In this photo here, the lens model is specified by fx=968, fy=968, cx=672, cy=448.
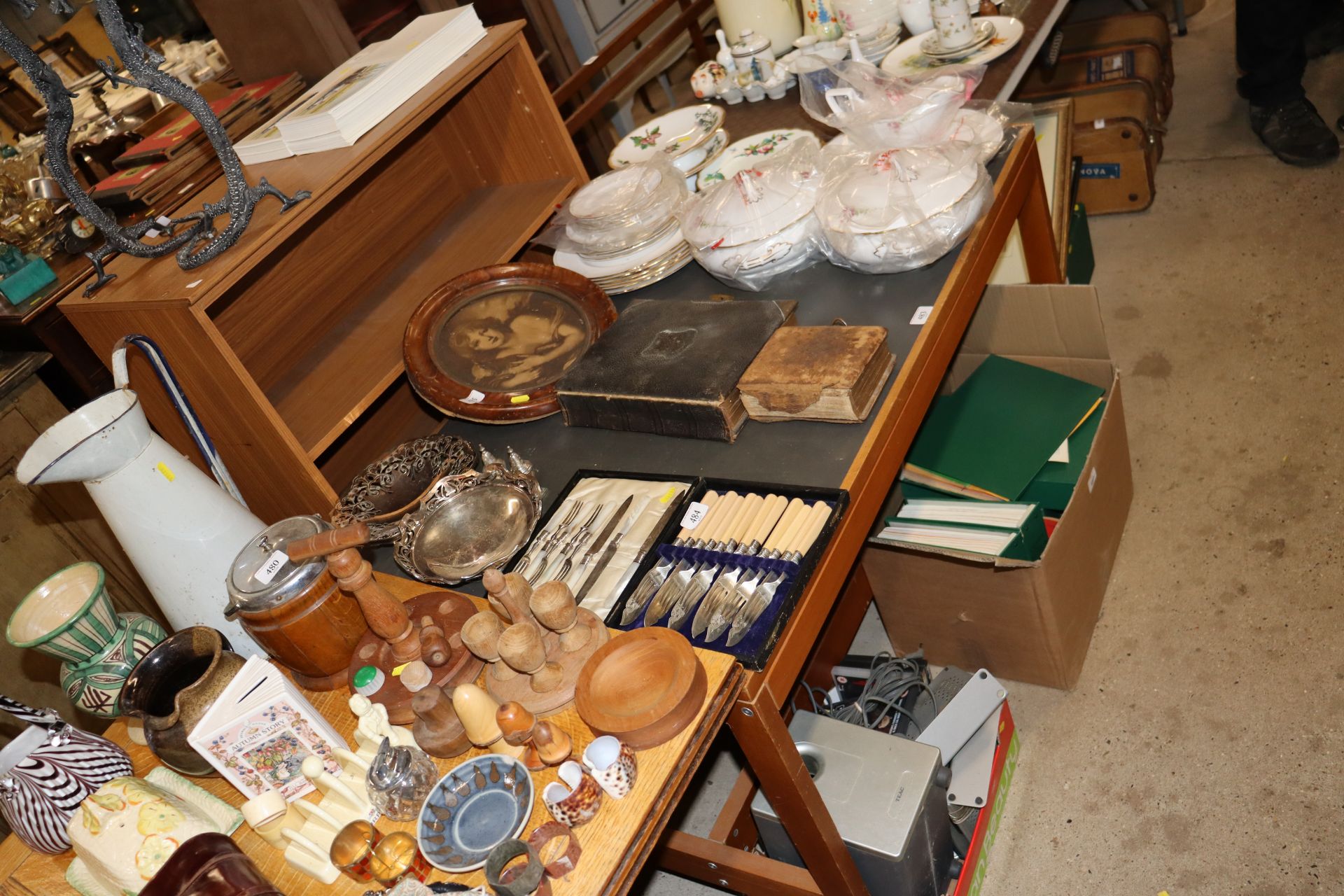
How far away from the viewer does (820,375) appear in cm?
139

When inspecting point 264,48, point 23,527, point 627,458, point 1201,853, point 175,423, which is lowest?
point 1201,853

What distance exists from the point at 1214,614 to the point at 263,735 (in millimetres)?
1727

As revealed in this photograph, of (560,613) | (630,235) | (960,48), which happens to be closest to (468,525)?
(560,613)

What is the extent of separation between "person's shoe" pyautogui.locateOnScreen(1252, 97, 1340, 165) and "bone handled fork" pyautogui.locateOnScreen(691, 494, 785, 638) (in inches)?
98.1

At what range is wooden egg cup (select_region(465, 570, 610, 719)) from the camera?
1.13 meters

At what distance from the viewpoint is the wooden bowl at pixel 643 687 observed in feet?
3.53

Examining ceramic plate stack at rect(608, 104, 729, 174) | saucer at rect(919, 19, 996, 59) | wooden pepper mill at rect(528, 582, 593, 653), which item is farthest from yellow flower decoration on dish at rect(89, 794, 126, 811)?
saucer at rect(919, 19, 996, 59)

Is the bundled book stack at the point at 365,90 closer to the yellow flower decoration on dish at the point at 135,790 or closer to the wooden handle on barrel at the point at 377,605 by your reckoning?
the wooden handle on barrel at the point at 377,605

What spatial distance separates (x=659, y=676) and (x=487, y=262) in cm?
104

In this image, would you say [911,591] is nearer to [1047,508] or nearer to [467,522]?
[1047,508]

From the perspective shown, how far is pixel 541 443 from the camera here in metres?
1.63

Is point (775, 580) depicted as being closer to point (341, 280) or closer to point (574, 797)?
point (574, 797)

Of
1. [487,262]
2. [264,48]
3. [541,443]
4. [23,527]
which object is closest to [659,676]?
[541,443]

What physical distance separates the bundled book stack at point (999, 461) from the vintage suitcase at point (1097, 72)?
1337 millimetres
